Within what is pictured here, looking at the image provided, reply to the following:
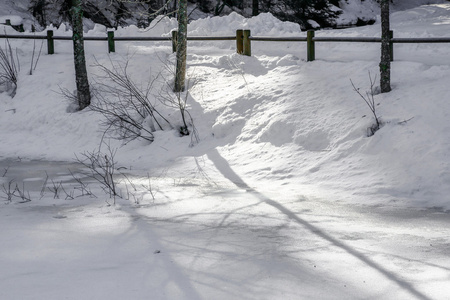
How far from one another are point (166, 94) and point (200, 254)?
9509mm

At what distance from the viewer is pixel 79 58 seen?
1542 cm

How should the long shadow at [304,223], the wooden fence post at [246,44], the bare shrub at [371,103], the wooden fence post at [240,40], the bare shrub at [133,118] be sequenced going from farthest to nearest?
1. the wooden fence post at [240,40]
2. the wooden fence post at [246,44]
3. the bare shrub at [133,118]
4. the bare shrub at [371,103]
5. the long shadow at [304,223]

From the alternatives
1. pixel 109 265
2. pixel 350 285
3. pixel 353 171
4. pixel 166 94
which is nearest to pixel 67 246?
pixel 109 265

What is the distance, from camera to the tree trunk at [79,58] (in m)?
15.1

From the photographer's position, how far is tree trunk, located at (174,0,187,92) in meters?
14.7

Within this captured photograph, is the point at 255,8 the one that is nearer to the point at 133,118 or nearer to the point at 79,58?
the point at 79,58

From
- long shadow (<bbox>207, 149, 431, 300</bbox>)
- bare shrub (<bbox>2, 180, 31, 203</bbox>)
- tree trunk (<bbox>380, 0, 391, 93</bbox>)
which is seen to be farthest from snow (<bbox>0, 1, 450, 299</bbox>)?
tree trunk (<bbox>380, 0, 391, 93</bbox>)

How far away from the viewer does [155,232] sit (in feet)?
22.5

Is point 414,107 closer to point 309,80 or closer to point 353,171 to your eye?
point 353,171

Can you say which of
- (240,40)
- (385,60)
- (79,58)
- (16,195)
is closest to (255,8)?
(240,40)

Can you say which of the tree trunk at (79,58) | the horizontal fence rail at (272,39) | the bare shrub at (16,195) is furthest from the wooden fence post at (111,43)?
the bare shrub at (16,195)

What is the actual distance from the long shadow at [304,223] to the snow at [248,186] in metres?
0.02

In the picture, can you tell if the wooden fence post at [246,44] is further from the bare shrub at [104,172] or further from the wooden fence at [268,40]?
the bare shrub at [104,172]

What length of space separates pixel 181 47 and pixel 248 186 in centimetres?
600
